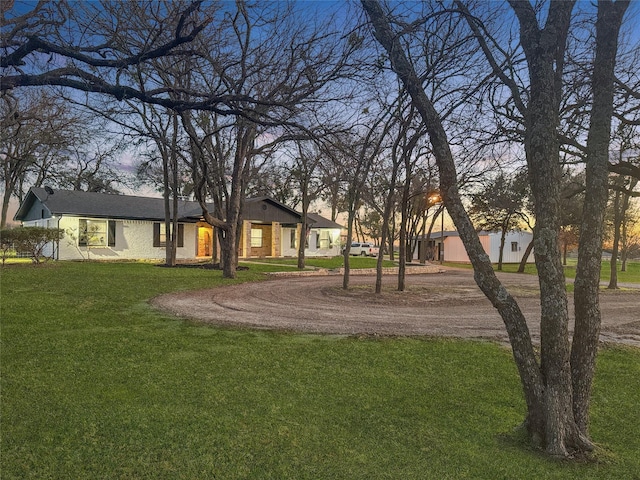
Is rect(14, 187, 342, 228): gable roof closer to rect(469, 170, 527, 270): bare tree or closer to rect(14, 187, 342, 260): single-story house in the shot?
rect(14, 187, 342, 260): single-story house

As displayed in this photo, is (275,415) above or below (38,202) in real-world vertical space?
below

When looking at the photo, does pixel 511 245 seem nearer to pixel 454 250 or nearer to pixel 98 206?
pixel 454 250

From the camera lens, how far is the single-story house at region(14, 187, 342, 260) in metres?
24.3

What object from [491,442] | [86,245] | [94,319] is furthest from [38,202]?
[491,442]

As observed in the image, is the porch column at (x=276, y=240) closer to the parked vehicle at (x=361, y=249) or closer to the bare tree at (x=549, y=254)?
the parked vehicle at (x=361, y=249)

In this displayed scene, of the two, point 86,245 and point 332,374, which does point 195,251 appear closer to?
point 86,245

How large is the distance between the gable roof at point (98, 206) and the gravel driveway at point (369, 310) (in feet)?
46.5

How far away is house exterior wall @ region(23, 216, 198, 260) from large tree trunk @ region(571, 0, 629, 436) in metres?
25.8

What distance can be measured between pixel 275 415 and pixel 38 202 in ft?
93.4

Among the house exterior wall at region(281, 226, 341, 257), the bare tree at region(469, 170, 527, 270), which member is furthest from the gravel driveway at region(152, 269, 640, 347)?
the house exterior wall at region(281, 226, 341, 257)

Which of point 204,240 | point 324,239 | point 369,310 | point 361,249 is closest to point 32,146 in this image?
point 204,240

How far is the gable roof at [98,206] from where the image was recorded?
24.5 metres

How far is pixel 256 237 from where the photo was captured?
3434 centimetres

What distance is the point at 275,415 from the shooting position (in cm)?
396
